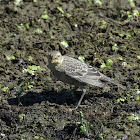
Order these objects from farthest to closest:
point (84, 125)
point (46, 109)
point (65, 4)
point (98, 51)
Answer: point (65, 4), point (98, 51), point (46, 109), point (84, 125)

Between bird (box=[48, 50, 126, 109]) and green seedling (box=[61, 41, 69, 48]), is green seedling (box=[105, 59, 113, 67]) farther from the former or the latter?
green seedling (box=[61, 41, 69, 48])

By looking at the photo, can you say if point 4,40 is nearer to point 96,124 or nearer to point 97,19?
point 97,19

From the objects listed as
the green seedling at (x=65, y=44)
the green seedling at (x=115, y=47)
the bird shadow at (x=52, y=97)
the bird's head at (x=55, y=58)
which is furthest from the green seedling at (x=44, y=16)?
the bird shadow at (x=52, y=97)

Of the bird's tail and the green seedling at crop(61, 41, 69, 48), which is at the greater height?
the green seedling at crop(61, 41, 69, 48)

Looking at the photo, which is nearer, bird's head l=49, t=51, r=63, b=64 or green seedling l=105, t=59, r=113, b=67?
bird's head l=49, t=51, r=63, b=64

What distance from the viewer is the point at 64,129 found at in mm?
6613

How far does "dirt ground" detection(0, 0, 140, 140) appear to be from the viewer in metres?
6.68

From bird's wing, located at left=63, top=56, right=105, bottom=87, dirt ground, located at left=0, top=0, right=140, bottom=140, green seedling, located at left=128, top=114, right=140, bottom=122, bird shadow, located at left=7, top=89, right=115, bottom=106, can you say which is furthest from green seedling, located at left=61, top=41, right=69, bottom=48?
green seedling, located at left=128, top=114, right=140, bottom=122

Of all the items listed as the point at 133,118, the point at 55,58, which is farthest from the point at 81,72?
the point at 133,118

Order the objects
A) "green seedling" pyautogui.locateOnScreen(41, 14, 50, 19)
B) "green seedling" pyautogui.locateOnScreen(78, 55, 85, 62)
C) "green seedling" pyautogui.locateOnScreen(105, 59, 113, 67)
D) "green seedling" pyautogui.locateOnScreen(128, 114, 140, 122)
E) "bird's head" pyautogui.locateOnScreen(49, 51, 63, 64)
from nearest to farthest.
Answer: "green seedling" pyautogui.locateOnScreen(128, 114, 140, 122) < "bird's head" pyautogui.locateOnScreen(49, 51, 63, 64) < "green seedling" pyautogui.locateOnScreen(105, 59, 113, 67) < "green seedling" pyautogui.locateOnScreen(78, 55, 85, 62) < "green seedling" pyautogui.locateOnScreen(41, 14, 50, 19)

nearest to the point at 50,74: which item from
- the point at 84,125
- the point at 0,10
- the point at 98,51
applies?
the point at 98,51

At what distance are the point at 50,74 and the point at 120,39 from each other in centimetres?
260

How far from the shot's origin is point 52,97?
299 inches

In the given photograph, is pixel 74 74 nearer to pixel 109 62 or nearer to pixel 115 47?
pixel 109 62
